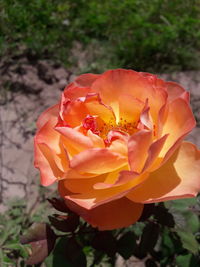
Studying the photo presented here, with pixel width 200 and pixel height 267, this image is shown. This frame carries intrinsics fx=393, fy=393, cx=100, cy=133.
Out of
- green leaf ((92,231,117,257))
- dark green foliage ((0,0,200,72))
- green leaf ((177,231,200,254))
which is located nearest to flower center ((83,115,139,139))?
green leaf ((92,231,117,257))

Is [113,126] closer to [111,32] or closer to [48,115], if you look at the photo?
[48,115]

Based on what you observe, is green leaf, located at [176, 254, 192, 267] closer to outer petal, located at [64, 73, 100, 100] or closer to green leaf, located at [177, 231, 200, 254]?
green leaf, located at [177, 231, 200, 254]

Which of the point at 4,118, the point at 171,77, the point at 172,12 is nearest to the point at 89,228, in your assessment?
the point at 4,118

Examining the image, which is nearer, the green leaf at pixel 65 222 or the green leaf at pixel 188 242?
the green leaf at pixel 65 222

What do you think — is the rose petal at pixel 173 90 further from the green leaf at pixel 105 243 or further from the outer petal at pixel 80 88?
the green leaf at pixel 105 243

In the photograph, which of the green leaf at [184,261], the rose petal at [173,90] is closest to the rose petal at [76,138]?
the rose petal at [173,90]
